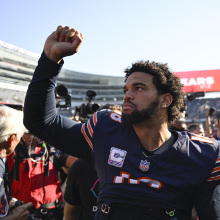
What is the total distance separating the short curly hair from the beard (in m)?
0.20

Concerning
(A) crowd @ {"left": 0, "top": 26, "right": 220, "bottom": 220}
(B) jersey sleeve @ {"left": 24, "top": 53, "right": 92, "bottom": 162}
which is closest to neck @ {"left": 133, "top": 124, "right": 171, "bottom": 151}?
(A) crowd @ {"left": 0, "top": 26, "right": 220, "bottom": 220}

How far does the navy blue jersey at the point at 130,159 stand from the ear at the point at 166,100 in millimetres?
370

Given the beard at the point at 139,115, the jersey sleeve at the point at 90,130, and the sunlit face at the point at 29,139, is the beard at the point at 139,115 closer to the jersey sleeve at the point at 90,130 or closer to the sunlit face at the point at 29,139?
the jersey sleeve at the point at 90,130

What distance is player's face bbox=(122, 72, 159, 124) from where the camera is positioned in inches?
69.4

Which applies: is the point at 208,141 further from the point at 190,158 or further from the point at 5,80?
Result: the point at 5,80

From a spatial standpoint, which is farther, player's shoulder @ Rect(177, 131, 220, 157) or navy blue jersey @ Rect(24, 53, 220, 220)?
player's shoulder @ Rect(177, 131, 220, 157)

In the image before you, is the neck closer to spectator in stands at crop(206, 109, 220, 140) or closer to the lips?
the lips

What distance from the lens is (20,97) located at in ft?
123

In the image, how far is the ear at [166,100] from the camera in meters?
2.04

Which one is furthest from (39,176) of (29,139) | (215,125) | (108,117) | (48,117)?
(215,125)

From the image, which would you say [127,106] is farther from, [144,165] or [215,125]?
[215,125]

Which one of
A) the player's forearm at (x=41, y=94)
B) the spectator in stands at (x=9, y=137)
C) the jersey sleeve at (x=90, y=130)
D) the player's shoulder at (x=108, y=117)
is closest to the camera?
the player's forearm at (x=41, y=94)

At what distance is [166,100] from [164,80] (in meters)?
0.16

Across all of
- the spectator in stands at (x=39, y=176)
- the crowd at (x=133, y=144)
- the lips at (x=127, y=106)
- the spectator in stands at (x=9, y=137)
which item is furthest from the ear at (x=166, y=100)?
the spectator in stands at (x=39, y=176)
